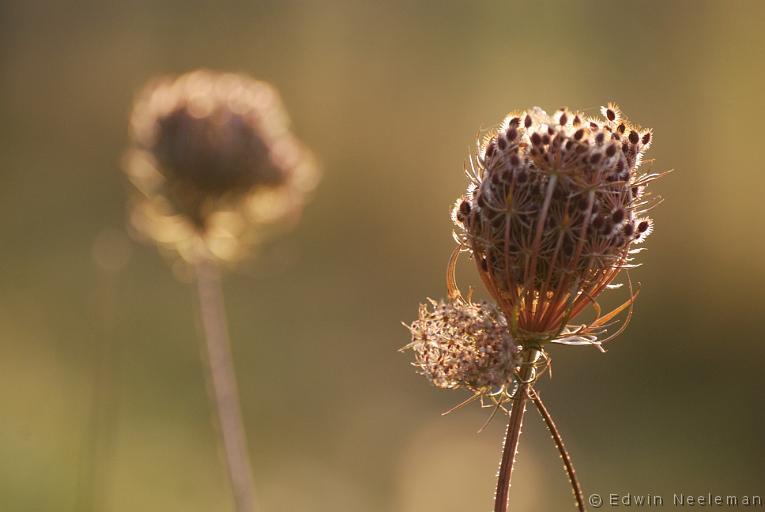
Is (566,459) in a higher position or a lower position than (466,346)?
lower

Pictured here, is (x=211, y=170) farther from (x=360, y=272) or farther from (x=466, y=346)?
(x=360, y=272)

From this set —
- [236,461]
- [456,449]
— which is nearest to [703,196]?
[456,449]

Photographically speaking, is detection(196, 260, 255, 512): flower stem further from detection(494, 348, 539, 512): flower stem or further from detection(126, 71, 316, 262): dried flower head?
detection(494, 348, 539, 512): flower stem

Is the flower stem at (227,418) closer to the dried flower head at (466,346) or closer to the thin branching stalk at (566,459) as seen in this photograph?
the dried flower head at (466,346)

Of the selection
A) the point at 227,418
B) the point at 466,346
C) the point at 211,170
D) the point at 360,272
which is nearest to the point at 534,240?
the point at 466,346

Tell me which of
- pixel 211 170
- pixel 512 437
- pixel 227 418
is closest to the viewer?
pixel 512 437

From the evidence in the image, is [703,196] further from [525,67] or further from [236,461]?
[236,461]

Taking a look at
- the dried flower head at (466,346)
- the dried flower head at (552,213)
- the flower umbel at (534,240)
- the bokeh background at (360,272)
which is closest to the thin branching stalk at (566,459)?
the flower umbel at (534,240)

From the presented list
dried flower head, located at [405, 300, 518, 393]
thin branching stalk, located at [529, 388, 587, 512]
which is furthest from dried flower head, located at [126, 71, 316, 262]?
thin branching stalk, located at [529, 388, 587, 512]
